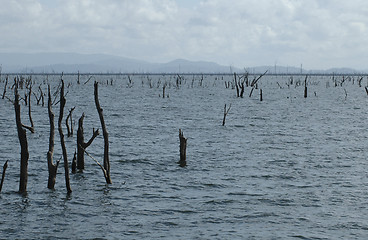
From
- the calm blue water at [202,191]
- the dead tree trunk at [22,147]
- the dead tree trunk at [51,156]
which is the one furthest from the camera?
the dead tree trunk at [51,156]

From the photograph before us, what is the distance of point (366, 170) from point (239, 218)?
25.7 ft

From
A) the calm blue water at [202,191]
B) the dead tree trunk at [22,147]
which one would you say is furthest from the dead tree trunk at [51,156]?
the dead tree trunk at [22,147]

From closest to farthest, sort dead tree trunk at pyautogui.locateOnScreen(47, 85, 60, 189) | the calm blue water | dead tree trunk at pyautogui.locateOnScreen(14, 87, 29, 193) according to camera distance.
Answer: the calm blue water → dead tree trunk at pyautogui.locateOnScreen(14, 87, 29, 193) → dead tree trunk at pyautogui.locateOnScreen(47, 85, 60, 189)

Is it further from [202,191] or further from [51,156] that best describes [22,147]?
[202,191]

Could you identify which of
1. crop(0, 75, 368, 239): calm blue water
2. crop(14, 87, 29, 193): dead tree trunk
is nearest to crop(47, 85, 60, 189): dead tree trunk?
crop(0, 75, 368, 239): calm blue water

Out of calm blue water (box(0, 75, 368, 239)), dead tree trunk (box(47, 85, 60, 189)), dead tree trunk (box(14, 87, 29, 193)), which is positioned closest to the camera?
calm blue water (box(0, 75, 368, 239))

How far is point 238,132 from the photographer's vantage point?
96.0 ft

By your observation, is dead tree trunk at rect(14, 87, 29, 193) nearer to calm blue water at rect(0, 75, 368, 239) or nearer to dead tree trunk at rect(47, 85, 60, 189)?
calm blue water at rect(0, 75, 368, 239)

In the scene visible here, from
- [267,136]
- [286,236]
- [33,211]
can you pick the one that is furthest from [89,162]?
[267,136]

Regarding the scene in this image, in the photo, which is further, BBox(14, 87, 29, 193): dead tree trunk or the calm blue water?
BBox(14, 87, 29, 193): dead tree trunk

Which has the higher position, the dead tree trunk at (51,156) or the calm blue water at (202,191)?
the dead tree trunk at (51,156)

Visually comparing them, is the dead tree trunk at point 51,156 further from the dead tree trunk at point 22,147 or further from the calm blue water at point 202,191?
the dead tree trunk at point 22,147

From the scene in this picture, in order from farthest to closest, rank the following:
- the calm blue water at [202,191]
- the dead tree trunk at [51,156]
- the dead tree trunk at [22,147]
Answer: the dead tree trunk at [51,156] < the dead tree trunk at [22,147] < the calm blue water at [202,191]

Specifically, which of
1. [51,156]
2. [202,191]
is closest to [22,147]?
[51,156]
